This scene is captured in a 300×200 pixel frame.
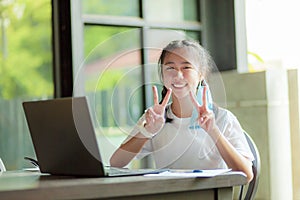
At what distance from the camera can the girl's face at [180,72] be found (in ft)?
6.40

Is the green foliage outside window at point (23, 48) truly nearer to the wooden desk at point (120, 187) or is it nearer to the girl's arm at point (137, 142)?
the girl's arm at point (137, 142)

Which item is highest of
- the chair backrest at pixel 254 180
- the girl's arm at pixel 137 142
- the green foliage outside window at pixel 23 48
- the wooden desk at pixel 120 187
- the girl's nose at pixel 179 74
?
the green foliage outside window at pixel 23 48

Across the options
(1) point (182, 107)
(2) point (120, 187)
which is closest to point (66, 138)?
(2) point (120, 187)

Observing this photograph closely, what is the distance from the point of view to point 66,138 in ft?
5.28

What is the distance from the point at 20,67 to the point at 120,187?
2.66m

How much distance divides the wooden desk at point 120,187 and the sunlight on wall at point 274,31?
213 centimetres

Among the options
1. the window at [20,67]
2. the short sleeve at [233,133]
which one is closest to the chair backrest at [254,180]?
the short sleeve at [233,133]

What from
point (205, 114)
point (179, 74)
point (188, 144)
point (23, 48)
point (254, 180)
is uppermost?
point (23, 48)

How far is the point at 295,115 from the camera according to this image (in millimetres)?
3533

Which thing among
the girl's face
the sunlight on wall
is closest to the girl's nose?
the girl's face

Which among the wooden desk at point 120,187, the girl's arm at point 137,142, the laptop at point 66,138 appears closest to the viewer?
the wooden desk at point 120,187

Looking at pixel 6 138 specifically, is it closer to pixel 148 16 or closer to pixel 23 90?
pixel 23 90

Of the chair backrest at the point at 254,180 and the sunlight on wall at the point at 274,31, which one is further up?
the sunlight on wall at the point at 274,31

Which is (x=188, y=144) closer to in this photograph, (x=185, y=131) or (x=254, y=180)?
(x=185, y=131)
